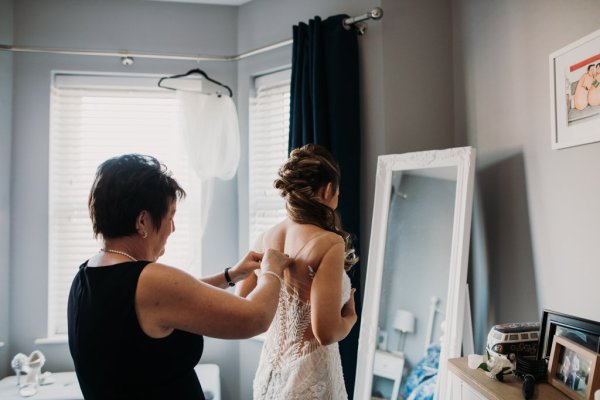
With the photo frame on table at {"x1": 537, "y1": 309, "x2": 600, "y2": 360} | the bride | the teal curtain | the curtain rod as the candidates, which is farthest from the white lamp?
the curtain rod

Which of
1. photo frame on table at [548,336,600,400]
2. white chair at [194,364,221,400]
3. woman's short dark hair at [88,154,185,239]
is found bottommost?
white chair at [194,364,221,400]

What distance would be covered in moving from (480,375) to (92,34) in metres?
2.76

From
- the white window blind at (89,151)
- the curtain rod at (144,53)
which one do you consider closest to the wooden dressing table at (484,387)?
the white window blind at (89,151)

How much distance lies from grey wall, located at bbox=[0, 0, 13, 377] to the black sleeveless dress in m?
2.00

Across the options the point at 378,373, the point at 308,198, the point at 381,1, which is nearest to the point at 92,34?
the point at 381,1

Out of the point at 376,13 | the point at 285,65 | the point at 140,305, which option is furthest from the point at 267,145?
the point at 140,305

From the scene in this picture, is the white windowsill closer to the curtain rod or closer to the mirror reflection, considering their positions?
the curtain rod

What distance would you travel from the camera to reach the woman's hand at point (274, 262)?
1.24m

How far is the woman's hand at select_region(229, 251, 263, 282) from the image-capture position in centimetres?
154

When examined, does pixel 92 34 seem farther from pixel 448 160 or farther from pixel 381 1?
pixel 448 160

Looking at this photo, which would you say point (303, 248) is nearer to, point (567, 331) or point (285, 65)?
point (567, 331)

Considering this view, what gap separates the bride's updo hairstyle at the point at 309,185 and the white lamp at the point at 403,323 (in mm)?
729

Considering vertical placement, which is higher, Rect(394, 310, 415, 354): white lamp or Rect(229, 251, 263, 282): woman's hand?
Rect(229, 251, 263, 282): woman's hand

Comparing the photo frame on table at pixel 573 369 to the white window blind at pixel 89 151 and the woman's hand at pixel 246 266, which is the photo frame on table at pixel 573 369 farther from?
the white window blind at pixel 89 151
